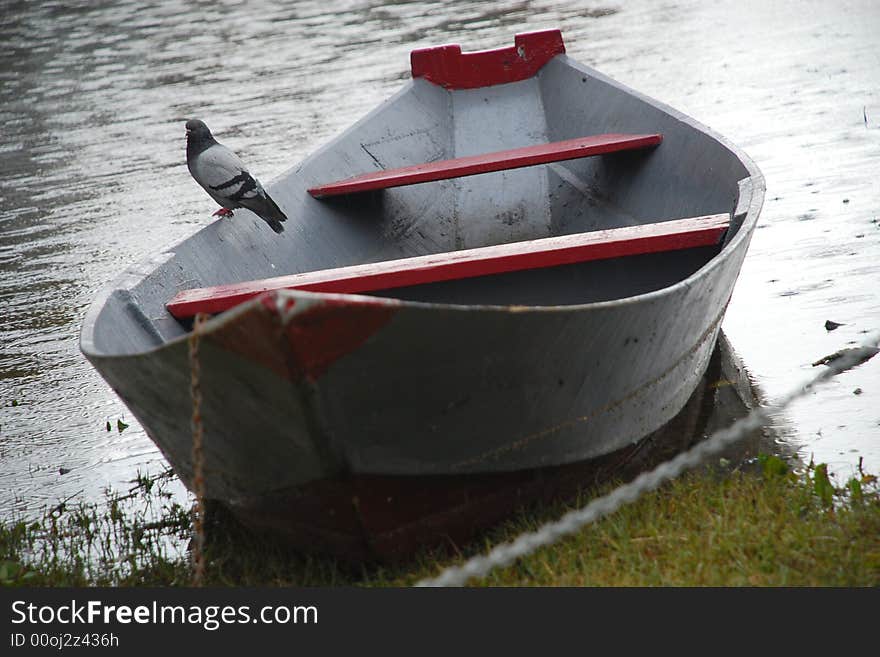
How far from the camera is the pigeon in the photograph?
177 inches

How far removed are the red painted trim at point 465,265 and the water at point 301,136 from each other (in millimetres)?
889

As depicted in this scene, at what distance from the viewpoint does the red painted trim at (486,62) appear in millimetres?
7148

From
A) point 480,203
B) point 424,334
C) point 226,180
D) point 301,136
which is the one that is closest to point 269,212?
point 226,180

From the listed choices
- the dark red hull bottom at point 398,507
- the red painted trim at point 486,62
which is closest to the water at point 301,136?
the dark red hull bottom at point 398,507

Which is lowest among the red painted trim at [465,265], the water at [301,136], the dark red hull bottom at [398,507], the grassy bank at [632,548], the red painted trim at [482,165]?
the water at [301,136]

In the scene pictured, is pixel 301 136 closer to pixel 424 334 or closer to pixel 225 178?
pixel 225 178

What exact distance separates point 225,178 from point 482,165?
1.33 m

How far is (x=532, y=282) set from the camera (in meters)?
4.17

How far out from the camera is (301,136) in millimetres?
10344

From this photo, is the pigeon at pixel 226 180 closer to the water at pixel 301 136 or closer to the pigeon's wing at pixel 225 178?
the pigeon's wing at pixel 225 178

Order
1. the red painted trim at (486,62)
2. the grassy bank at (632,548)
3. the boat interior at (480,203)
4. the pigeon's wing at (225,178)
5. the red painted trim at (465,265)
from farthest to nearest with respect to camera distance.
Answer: the red painted trim at (486,62), the pigeon's wing at (225,178), the boat interior at (480,203), the red painted trim at (465,265), the grassy bank at (632,548)

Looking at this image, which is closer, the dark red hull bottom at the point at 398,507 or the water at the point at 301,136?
the dark red hull bottom at the point at 398,507

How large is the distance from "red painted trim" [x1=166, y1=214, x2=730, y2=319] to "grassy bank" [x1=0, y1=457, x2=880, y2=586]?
786 mm

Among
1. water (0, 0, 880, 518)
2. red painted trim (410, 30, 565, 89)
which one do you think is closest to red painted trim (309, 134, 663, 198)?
water (0, 0, 880, 518)
